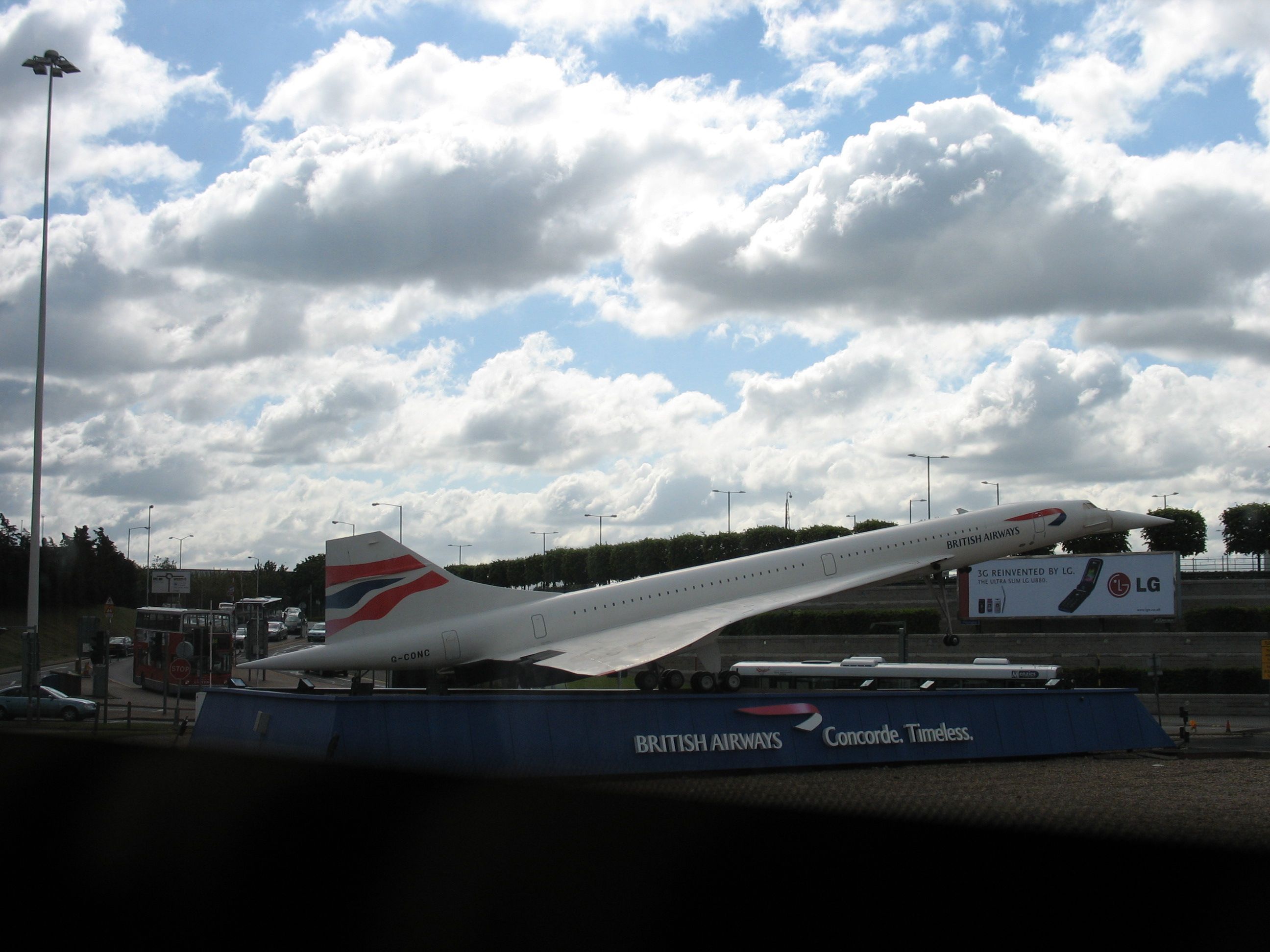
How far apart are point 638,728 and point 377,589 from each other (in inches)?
423

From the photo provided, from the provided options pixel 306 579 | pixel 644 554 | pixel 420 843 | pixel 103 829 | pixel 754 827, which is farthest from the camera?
pixel 306 579

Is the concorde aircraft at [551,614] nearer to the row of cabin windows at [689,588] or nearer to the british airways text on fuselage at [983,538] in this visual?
the row of cabin windows at [689,588]

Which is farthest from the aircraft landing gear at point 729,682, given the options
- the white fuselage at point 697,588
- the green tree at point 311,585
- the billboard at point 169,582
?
the green tree at point 311,585

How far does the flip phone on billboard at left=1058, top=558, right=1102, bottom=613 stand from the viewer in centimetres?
5384

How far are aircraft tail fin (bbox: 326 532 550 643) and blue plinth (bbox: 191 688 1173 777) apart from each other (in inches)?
309

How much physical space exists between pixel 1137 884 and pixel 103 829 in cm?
535

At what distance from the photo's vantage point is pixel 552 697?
1681cm

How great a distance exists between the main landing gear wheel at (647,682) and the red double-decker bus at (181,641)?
15.7 m

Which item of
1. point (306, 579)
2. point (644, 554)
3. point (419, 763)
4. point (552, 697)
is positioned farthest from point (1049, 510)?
point (306, 579)

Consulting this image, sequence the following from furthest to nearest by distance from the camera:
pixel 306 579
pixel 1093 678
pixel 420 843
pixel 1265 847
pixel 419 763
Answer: pixel 306 579 → pixel 1093 678 → pixel 419 763 → pixel 420 843 → pixel 1265 847

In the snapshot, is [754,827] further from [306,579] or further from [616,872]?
[306,579]

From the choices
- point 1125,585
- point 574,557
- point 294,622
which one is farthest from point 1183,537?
point 294,622

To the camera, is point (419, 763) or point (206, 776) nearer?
point (419, 763)

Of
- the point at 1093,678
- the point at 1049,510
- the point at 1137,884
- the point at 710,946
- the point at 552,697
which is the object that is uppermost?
the point at 1049,510
